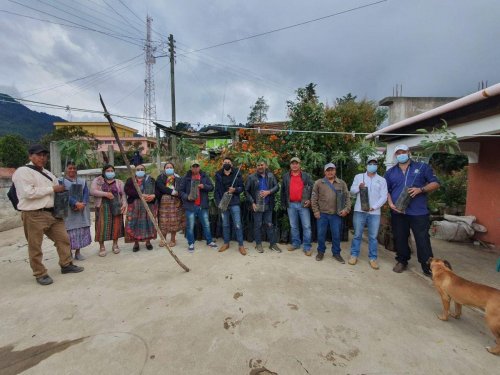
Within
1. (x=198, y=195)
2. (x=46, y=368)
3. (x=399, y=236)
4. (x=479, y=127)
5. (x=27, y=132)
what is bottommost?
(x=46, y=368)

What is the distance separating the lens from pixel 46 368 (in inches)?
81.3

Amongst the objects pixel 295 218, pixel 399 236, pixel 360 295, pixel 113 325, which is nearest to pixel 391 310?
pixel 360 295

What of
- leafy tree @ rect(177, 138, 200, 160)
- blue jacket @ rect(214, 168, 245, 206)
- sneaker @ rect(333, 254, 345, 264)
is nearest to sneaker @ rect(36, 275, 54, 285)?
blue jacket @ rect(214, 168, 245, 206)

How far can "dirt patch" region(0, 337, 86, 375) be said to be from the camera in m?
2.08

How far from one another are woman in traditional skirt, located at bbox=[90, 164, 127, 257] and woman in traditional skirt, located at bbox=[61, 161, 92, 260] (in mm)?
178

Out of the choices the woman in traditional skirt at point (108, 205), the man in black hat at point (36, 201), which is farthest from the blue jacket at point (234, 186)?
the man in black hat at point (36, 201)

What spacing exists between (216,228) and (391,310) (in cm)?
348

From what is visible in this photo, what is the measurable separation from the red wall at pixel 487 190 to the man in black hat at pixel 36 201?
805 centimetres

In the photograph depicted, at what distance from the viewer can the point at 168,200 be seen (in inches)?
189

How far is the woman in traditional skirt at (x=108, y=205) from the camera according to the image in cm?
451

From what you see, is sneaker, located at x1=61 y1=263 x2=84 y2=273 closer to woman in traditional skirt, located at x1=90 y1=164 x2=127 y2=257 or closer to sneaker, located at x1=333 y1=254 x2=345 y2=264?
woman in traditional skirt, located at x1=90 y1=164 x2=127 y2=257

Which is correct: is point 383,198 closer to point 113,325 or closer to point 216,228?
point 216,228

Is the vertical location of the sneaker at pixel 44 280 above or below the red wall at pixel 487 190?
below

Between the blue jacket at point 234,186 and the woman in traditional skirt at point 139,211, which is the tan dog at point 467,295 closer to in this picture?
the blue jacket at point 234,186
